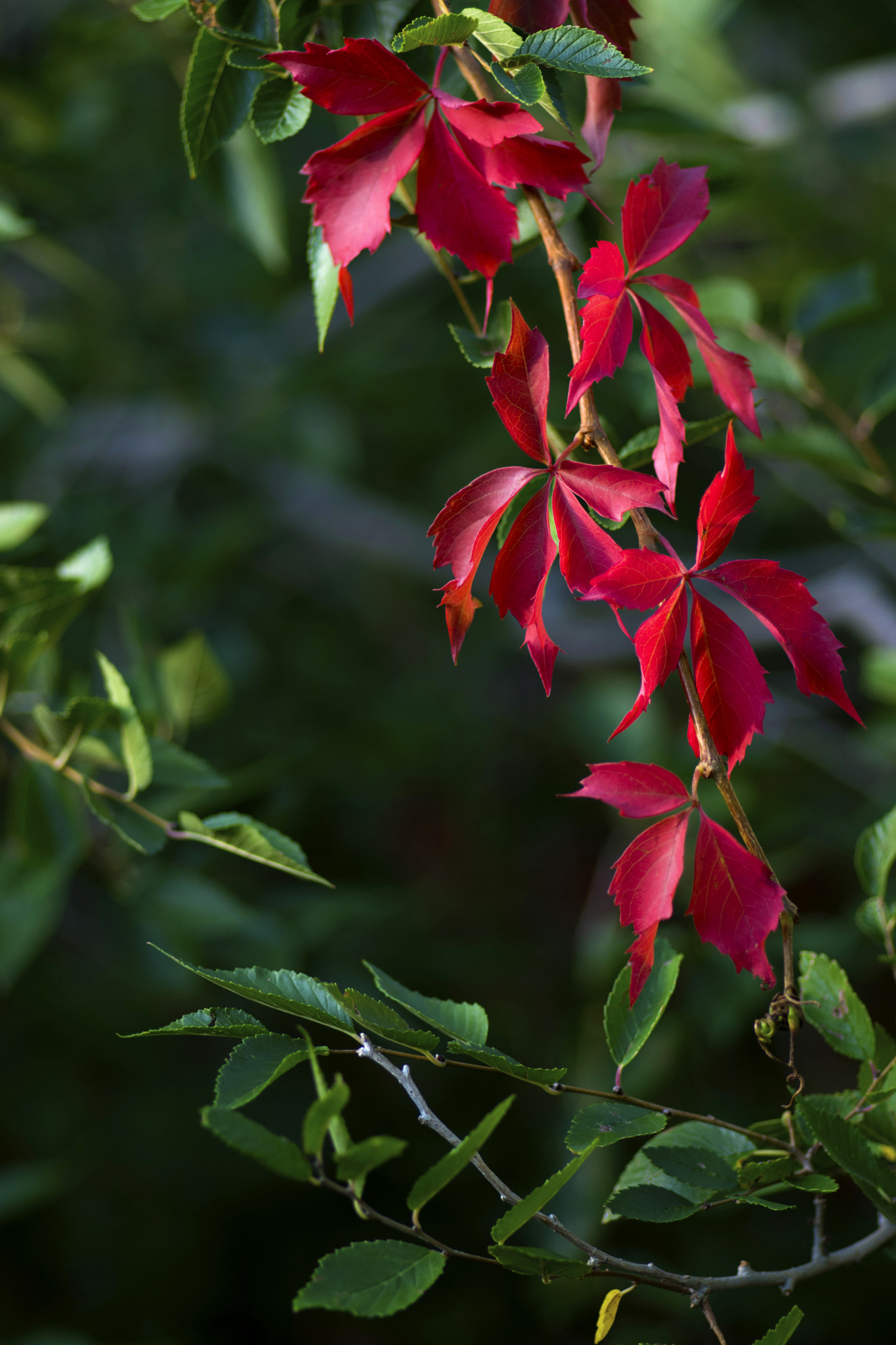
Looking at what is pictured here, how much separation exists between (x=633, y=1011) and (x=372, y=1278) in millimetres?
153

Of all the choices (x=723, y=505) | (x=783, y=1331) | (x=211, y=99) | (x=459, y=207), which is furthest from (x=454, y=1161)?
(x=211, y=99)

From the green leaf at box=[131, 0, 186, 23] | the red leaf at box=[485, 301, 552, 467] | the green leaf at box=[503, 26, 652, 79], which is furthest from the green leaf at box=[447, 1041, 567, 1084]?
the green leaf at box=[131, 0, 186, 23]

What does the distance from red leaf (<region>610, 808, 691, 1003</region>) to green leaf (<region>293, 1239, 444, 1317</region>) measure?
0.13 metres

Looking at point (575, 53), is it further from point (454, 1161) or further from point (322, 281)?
point (454, 1161)

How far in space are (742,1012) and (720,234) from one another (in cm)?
128

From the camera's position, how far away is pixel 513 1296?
1235 millimetres

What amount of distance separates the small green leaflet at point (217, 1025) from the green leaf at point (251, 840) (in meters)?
0.09

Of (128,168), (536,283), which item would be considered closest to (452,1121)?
(536,283)

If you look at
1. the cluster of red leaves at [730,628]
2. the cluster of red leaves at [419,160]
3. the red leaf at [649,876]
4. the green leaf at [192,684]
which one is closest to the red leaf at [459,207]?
the cluster of red leaves at [419,160]

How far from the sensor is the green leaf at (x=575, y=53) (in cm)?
33

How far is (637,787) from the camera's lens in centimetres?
36

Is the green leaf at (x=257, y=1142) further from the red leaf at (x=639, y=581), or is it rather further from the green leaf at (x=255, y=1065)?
the red leaf at (x=639, y=581)

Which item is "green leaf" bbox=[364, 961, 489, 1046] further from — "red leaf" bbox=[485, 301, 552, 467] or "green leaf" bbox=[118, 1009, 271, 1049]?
"red leaf" bbox=[485, 301, 552, 467]

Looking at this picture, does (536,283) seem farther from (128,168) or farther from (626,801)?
(128,168)
